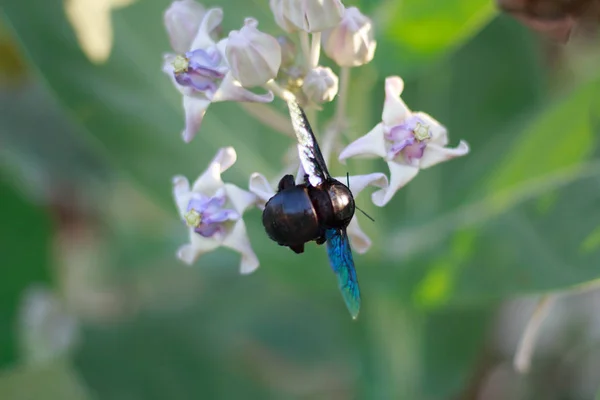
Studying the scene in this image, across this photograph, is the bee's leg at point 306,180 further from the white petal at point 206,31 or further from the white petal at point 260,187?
the white petal at point 206,31

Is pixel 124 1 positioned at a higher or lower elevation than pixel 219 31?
lower

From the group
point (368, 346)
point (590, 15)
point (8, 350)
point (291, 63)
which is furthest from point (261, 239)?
point (8, 350)

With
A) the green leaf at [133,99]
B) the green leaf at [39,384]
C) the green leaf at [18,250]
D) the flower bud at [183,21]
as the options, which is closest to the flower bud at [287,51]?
the flower bud at [183,21]

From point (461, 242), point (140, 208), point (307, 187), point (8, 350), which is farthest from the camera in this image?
point (140, 208)

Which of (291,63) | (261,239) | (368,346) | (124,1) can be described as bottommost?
(368,346)

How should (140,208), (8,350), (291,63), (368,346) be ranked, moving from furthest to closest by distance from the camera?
(140,208) → (8,350) → (368,346) → (291,63)

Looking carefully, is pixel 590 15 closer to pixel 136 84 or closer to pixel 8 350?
pixel 136 84
